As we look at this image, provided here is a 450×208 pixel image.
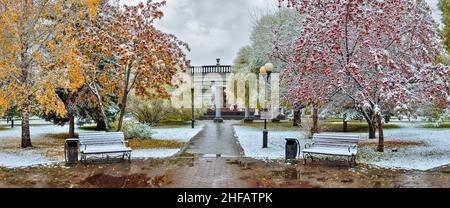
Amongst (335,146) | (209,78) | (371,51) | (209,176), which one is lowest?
(209,176)

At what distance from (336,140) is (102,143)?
21.8 feet

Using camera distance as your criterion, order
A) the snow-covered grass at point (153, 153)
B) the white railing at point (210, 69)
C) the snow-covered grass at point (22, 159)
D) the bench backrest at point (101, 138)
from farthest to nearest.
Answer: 1. the white railing at point (210, 69)
2. the snow-covered grass at point (153, 153)
3. the bench backrest at point (101, 138)
4. the snow-covered grass at point (22, 159)

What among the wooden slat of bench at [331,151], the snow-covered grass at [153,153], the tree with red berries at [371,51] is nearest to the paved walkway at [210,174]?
the snow-covered grass at [153,153]

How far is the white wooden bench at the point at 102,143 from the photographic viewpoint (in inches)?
399

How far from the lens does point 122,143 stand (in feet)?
35.5

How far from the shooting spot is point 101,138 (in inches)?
420

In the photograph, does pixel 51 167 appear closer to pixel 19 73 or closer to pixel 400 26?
pixel 19 73

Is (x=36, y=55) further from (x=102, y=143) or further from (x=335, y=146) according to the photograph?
(x=335, y=146)

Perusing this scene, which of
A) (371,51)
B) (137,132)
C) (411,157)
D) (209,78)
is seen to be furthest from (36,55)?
(209,78)

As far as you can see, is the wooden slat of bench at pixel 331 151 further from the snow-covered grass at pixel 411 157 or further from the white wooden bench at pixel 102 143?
the white wooden bench at pixel 102 143

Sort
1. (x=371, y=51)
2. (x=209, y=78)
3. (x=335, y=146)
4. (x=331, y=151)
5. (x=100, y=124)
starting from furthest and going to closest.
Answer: (x=209, y=78), (x=100, y=124), (x=335, y=146), (x=371, y=51), (x=331, y=151)

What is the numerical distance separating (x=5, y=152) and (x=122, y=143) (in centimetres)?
496

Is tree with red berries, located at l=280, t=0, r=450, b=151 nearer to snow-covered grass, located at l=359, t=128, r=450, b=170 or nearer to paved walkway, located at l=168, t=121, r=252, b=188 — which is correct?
snow-covered grass, located at l=359, t=128, r=450, b=170

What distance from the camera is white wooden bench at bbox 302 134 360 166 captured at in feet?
32.1
